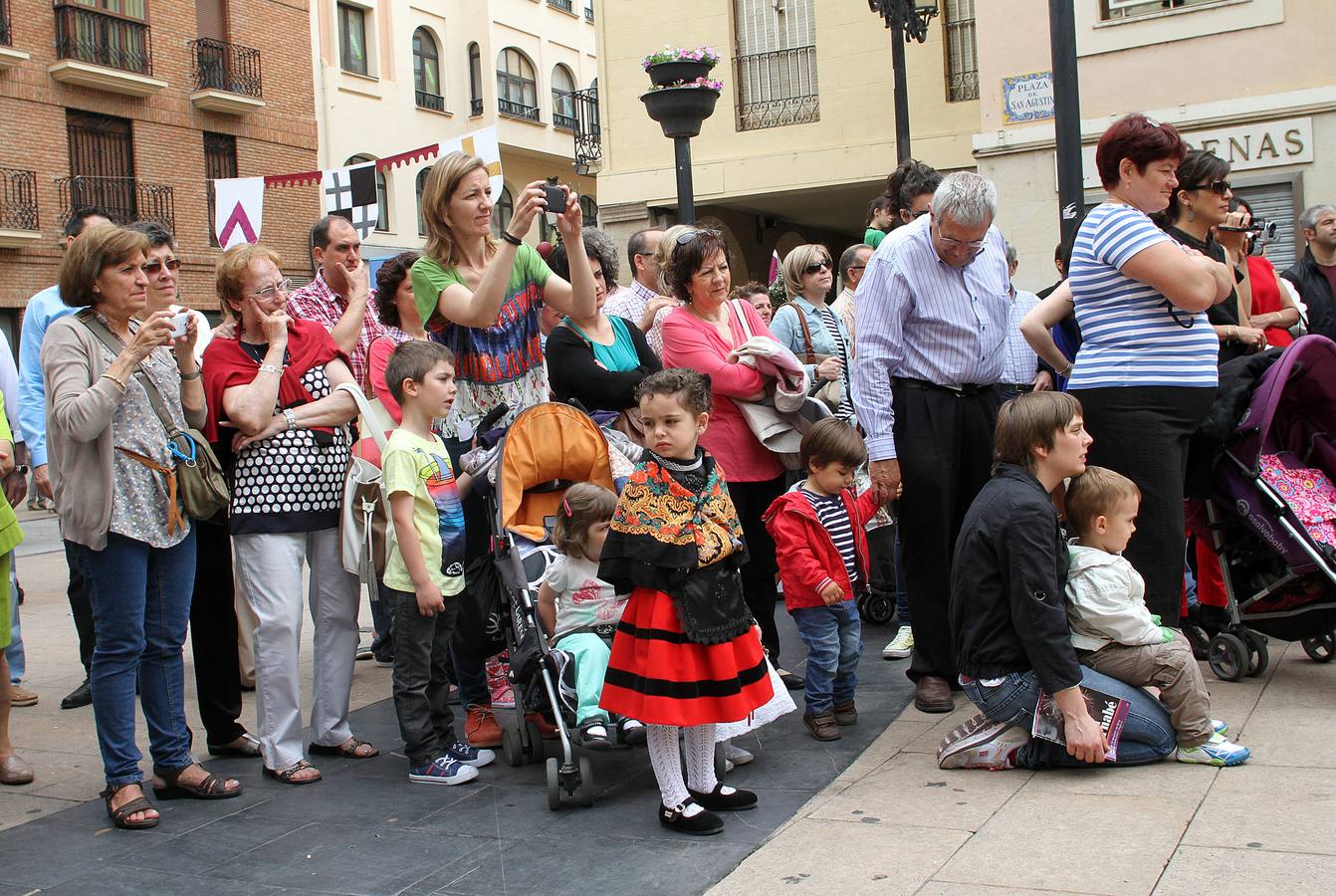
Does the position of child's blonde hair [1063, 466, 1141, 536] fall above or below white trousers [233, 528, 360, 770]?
above

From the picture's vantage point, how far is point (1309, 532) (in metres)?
5.14

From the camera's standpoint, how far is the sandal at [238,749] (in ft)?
17.6

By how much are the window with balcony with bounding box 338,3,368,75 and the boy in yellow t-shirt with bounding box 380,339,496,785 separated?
30.9 metres

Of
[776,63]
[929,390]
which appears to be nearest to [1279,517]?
[929,390]

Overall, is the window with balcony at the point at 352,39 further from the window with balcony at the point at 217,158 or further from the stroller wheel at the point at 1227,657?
the stroller wheel at the point at 1227,657

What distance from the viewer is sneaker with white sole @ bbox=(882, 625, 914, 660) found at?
648 centimetres

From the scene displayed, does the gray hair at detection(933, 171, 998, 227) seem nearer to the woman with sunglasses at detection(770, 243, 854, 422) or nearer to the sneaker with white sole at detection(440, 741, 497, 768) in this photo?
the woman with sunglasses at detection(770, 243, 854, 422)

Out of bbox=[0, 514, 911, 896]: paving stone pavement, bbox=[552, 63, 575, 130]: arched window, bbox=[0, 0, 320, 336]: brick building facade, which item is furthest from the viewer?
bbox=[552, 63, 575, 130]: arched window

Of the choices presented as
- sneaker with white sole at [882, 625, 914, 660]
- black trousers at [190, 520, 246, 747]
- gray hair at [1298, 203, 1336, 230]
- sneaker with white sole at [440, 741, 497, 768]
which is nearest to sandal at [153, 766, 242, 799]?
black trousers at [190, 520, 246, 747]

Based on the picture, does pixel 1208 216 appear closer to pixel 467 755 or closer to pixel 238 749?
pixel 467 755

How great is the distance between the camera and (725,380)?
18.5ft

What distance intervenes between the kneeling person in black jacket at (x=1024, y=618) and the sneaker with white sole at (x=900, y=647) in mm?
1779

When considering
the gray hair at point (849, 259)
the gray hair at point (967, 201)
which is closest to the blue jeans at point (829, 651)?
the gray hair at point (967, 201)

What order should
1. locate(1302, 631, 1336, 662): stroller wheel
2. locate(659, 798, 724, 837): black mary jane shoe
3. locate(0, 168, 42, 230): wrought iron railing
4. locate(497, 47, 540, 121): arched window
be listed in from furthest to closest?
locate(497, 47, 540, 121): arched window < locate(0, 168, 42, 230): wrought iron railing < locate(1302, 631, 1336, 662): stroller wheel < locate(659, 798, 724, 837): black mary jane shoe
